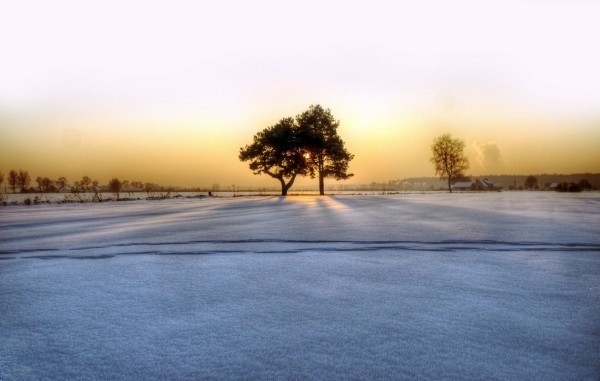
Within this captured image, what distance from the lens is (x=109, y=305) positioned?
4.43 m

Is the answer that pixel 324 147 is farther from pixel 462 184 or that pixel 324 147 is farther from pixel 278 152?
pixel 462 184

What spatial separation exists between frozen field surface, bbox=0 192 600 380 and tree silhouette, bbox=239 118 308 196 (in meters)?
44.9

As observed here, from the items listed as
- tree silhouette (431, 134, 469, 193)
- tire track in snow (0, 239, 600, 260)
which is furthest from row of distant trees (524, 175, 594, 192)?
tire track in snow (0, 239, 600, 260)

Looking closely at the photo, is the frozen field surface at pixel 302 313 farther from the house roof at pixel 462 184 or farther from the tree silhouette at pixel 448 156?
the house roof at pixel 462 184

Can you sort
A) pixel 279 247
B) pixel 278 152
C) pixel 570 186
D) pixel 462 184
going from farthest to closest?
1. pixel 462 184
2. pixel 570 186
3. pixel 278 152
4. pixel 279 247

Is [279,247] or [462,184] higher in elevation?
[279,247]

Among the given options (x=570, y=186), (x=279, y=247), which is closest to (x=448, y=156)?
(x=570, y=186)

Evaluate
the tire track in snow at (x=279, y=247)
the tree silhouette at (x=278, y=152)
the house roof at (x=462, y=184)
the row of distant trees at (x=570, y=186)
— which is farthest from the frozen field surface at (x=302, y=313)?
the house roof at (x=462, y=184)

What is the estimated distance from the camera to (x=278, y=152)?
2090 inches

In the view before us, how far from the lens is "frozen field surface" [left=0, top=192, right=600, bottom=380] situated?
294 centimetres

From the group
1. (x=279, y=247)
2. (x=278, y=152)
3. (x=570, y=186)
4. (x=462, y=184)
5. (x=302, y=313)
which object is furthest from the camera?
(x=462, y=184)

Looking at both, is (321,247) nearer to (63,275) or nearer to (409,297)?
(409,297)

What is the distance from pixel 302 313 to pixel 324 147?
164 feet

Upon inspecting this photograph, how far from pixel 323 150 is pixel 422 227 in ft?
139
